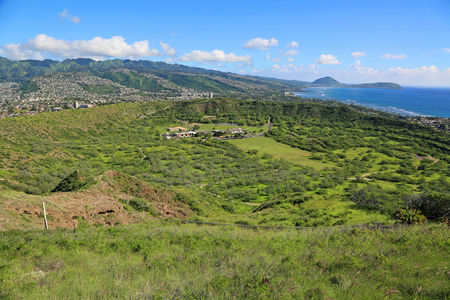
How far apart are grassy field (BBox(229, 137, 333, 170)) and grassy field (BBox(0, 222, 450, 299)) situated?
63.4m

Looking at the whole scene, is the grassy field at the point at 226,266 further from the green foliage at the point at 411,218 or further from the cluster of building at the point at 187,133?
the cluster of building at the point at 187,133

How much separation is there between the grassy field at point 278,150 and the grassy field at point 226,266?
6335 cm

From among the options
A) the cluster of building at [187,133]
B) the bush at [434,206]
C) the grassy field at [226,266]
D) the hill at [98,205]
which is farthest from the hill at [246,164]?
the grassy field at [226,266]

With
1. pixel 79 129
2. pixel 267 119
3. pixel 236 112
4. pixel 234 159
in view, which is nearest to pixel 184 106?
pixel 236 112

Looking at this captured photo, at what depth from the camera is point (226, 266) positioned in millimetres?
7586

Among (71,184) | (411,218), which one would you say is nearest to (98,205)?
(71,184)

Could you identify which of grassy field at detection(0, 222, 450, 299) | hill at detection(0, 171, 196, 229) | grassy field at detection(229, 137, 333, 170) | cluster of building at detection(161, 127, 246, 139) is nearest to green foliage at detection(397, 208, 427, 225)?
grassy field at detection(0, 222, 450, 299)

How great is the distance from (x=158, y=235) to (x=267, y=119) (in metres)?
155

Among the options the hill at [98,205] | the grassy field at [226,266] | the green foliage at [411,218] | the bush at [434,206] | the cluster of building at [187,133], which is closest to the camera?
the grassy field at [226,266]

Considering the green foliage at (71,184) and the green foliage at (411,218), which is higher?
the green foliage at (411,218)

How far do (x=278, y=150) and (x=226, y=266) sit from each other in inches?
3388

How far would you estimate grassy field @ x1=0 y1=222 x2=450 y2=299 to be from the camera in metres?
6.12

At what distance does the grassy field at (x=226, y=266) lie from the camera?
6.12 meters

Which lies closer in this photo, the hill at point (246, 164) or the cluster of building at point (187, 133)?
the hill at point (246, 164)
